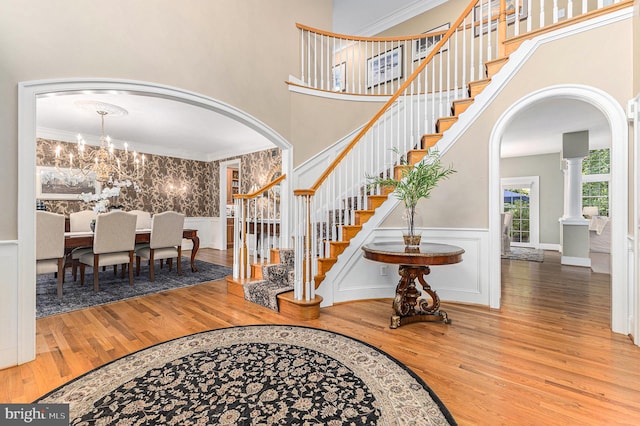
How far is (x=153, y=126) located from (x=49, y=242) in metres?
3.02

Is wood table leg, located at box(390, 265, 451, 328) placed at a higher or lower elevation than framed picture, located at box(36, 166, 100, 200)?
lower

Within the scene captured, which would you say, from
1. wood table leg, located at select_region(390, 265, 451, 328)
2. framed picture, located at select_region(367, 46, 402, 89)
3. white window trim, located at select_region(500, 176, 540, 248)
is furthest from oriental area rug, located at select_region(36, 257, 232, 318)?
white window trim, located at select_region(500, 176, 540, 248)

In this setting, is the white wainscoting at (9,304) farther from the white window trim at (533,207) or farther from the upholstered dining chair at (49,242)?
the white window trim at (533,207)

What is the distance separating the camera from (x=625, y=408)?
1508 millimetres

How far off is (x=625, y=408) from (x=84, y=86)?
416cm

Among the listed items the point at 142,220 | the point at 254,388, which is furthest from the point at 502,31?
the point at 142,220

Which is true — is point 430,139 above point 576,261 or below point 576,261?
above

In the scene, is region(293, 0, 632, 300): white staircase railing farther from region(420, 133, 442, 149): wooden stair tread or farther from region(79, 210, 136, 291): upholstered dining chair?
region(79, 210, 136, 291): upholstered dining chair

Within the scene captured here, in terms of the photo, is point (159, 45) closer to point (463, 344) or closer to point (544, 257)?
point (463, 344)

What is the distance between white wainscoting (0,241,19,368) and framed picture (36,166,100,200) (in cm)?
453

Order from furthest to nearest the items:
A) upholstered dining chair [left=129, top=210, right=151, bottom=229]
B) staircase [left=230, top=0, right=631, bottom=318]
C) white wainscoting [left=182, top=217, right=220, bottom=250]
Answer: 1. white wainscoting [left=182, top=217, right=220, bottom=250]
2. upholstered dining chair [left=129, top=210, right=151, bottom=229]
3. staircase [left=230, top=0, right=631, bottom=318]

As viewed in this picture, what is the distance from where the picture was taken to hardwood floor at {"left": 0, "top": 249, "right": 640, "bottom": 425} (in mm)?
1561

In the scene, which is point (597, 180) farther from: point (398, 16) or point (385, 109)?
point (385, 109)

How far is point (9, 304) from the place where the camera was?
1983mm
